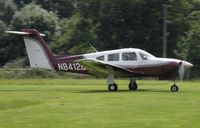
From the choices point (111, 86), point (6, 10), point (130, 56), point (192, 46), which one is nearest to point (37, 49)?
point (111, 86)

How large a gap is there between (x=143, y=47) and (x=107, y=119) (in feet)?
192

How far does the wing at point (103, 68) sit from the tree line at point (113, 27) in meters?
36.0

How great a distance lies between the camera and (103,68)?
34219 millimetres

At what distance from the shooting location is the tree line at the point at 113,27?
75.7 meters

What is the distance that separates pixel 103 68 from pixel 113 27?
44340 millimetres

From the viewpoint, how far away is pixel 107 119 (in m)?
17.5

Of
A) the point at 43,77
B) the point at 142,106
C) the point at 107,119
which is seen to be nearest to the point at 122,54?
the point at 142,106

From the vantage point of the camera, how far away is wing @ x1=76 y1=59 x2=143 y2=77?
33500mm

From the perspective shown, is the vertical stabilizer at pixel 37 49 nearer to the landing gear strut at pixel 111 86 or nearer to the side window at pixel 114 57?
the side window at pixel 114 57

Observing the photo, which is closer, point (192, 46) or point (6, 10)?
point (192, 46)

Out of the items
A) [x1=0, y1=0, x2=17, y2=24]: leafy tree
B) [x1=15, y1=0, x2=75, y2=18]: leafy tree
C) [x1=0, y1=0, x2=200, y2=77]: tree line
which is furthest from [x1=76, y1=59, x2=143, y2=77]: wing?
[x1=15, y1=0, x2=75, y2=18]: leafy tree

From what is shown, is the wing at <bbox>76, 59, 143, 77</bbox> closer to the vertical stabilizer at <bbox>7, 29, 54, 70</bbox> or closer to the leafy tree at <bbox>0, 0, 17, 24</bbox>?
the vertical stabilizer at <bbox>7, 29, 54, 70</bbox>

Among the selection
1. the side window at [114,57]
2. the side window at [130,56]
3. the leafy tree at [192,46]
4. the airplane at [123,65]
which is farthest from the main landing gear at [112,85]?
the leafy tree at [192,46]

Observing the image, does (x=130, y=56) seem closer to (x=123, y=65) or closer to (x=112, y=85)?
(x=123, y=65)
